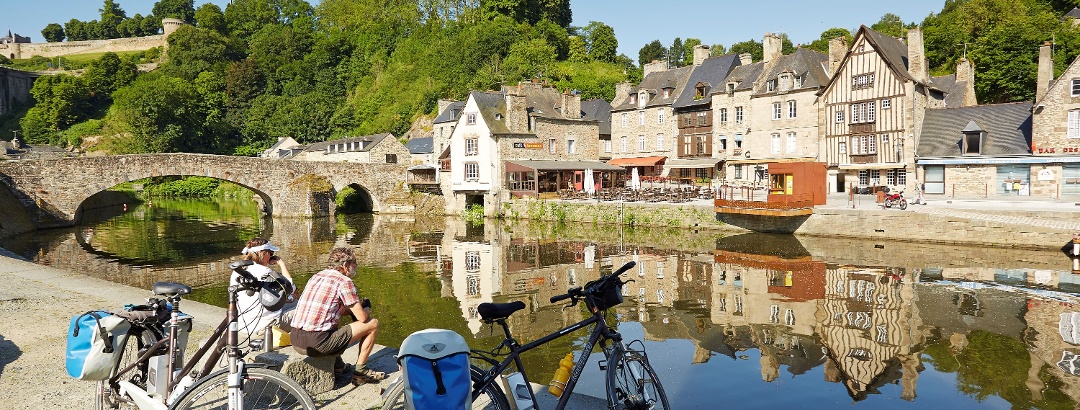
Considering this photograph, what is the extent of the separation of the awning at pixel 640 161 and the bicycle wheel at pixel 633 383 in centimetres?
3711

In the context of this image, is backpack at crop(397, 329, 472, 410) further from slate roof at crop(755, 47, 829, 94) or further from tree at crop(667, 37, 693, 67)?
tree at crop(667, 37, 693, 67)

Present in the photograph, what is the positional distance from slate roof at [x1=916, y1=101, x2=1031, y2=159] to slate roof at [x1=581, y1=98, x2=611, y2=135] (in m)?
18.8

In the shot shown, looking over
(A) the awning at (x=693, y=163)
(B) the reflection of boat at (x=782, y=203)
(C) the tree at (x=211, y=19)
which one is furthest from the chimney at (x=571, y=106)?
(C) the tree at (x=211, y=19)

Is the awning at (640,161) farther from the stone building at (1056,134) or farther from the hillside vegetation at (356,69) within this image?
the stone building at (1056,134)

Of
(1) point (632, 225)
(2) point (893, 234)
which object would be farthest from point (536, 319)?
(1) point (632, 225)

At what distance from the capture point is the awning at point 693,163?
39531mm

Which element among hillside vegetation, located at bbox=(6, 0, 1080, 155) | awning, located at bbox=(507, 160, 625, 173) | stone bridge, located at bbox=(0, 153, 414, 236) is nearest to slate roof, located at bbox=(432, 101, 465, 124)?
stone bridge, located at bbox=(0, 153, 414, 236)

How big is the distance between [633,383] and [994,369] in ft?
22.2

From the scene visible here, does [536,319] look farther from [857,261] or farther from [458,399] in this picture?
[857,261]

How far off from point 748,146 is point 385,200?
21795 millimetres

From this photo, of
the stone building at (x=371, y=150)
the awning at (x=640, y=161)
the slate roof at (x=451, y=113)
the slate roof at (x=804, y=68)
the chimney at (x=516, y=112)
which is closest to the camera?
the slate roof at (x=804, y=68)

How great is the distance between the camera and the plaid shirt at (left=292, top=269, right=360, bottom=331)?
5.45 metres

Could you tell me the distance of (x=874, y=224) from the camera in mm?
23453

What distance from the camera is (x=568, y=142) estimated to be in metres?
42.7
